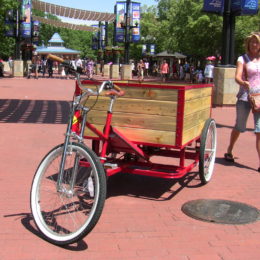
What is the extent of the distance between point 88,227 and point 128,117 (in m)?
1.66

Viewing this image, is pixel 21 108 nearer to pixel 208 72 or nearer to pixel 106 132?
pixel 106 132

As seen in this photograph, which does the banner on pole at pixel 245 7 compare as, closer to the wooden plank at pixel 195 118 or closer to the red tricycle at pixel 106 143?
the red tricycle at pixel 106 143

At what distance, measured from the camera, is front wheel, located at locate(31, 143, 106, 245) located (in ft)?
11.4

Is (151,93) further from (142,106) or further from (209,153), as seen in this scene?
(209,153)

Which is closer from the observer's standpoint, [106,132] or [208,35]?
[106,132]

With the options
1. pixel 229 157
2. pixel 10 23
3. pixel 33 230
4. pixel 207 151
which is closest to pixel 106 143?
pixel 33 230

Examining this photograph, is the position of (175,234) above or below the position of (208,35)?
below

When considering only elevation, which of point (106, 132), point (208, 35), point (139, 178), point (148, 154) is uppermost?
point (208, 35)

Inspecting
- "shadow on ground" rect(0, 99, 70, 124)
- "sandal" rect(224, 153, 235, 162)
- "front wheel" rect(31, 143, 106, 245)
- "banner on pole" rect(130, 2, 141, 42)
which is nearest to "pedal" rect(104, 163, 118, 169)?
"front wheel" rect(31, 143, 106, 245)

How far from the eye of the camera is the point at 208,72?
25.4 meters

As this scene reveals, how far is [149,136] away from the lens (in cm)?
473

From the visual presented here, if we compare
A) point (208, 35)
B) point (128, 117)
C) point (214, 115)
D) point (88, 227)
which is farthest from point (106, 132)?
point (208, 35)

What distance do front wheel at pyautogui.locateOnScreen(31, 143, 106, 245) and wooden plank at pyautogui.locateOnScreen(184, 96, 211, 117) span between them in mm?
1309

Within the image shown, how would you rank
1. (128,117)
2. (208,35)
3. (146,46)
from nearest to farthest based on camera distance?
(128,117), (208,35), (146,46)
